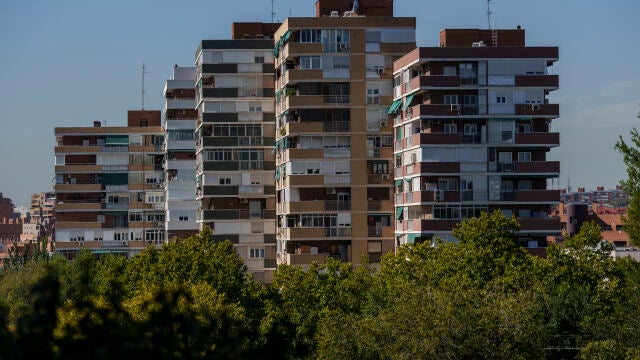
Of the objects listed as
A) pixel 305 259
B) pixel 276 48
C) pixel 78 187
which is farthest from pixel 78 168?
pixel 305 259

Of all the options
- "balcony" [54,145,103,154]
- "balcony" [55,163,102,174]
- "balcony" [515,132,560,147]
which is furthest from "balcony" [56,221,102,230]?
"balcony" [515,132,560,147]

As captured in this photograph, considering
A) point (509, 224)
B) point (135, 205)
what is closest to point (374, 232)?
point (509, 224)

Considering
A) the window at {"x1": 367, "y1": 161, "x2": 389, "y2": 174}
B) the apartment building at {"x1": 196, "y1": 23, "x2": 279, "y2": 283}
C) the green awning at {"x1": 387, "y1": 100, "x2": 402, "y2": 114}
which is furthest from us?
the apartment building at {"x1": 196, "y1": 23, "x2": 279, "y2": 283}

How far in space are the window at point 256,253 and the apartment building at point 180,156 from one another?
53.6ft

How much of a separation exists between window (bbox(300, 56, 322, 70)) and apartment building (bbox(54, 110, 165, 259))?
141 ft

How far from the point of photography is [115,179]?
138 metres

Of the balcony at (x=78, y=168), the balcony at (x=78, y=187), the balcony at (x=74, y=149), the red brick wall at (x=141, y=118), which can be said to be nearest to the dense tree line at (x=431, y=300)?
the balcony at (x=78, y=187)

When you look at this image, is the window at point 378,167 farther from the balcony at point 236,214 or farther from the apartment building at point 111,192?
the apartment building at point 111,192

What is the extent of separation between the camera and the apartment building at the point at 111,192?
13650 cm

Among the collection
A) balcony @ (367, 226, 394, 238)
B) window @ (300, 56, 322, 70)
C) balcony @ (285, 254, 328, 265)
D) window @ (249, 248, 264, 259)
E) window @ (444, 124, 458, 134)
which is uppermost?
window @ (300, 56, 322, 70)

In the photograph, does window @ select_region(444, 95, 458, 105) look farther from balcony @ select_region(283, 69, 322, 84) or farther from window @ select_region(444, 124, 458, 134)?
balcony @ select_region(283, 69, 322, 84)

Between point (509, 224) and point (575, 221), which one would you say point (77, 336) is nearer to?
point (509, 224)

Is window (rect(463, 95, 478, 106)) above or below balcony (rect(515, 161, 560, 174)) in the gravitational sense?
above

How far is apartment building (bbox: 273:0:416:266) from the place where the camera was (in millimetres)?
95375
